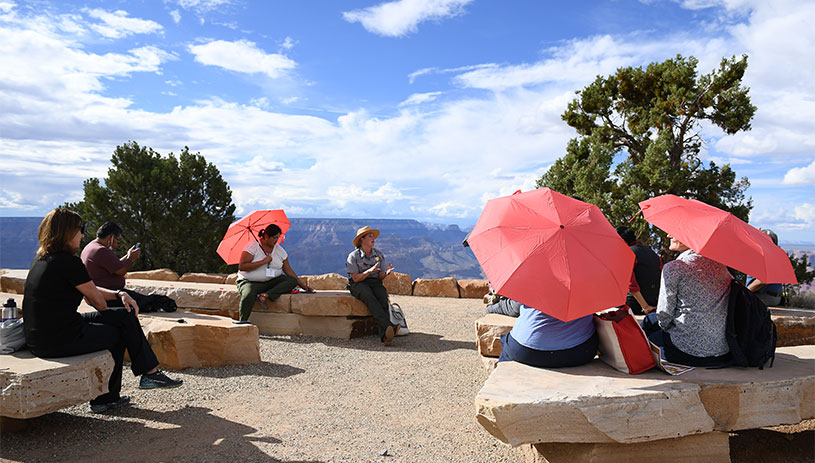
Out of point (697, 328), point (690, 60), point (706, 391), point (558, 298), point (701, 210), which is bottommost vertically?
point (706, 391)

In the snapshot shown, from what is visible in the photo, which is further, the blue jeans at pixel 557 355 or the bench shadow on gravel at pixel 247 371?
the bench shadow on gravel at pixel 247 371

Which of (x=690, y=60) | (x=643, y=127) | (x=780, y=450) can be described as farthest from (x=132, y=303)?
(x=690, y=60)

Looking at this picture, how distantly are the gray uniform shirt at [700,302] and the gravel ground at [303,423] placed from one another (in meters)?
0.90

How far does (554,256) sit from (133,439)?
11.6 feet

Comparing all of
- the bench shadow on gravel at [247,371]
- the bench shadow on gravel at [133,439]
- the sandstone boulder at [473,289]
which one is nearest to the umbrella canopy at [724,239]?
the bench shadow on gravel at [133,439]

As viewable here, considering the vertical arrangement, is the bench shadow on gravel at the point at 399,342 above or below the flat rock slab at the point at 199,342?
below

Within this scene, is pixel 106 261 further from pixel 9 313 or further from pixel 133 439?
pixel 133 439

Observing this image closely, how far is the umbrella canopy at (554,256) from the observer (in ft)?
11.3

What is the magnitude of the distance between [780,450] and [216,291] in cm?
748

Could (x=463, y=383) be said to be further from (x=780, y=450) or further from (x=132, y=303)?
(x=132, y=303)

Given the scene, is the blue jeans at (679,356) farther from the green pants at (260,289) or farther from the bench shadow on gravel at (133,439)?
the green pants at (260,289)

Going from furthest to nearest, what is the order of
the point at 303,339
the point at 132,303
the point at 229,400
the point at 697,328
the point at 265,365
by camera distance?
the point at 303,339
the point at 265,365
the point at 229,400
the point at 132,303
the point at 697,328

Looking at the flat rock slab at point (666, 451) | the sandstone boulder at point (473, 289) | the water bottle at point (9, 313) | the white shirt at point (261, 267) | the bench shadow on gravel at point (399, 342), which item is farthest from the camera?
the sandstone boulder at point (473, 289)

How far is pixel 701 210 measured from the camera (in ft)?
13.0
